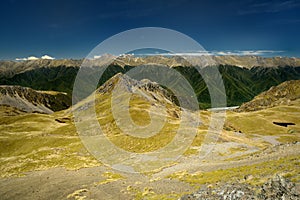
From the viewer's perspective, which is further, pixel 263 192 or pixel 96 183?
pixel 96 183

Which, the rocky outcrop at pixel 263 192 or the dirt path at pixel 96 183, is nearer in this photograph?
the rocky outcrop at pixel 263 192

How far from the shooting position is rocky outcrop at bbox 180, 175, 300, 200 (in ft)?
78.9

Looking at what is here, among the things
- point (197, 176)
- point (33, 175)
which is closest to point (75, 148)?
point (33, 175)

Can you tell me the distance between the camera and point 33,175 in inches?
2381

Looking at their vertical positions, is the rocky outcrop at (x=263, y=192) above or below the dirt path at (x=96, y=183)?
above

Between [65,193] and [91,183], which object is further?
[91,183]

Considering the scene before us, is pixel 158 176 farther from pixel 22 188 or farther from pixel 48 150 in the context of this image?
pixel 48 150

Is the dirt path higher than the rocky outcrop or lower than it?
lower

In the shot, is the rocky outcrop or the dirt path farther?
the dirt path

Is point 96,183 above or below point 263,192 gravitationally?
below

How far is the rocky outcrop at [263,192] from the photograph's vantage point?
24.0 m

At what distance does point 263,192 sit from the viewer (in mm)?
26047

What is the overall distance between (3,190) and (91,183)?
18.1 metres

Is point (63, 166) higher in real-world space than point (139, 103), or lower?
lower
